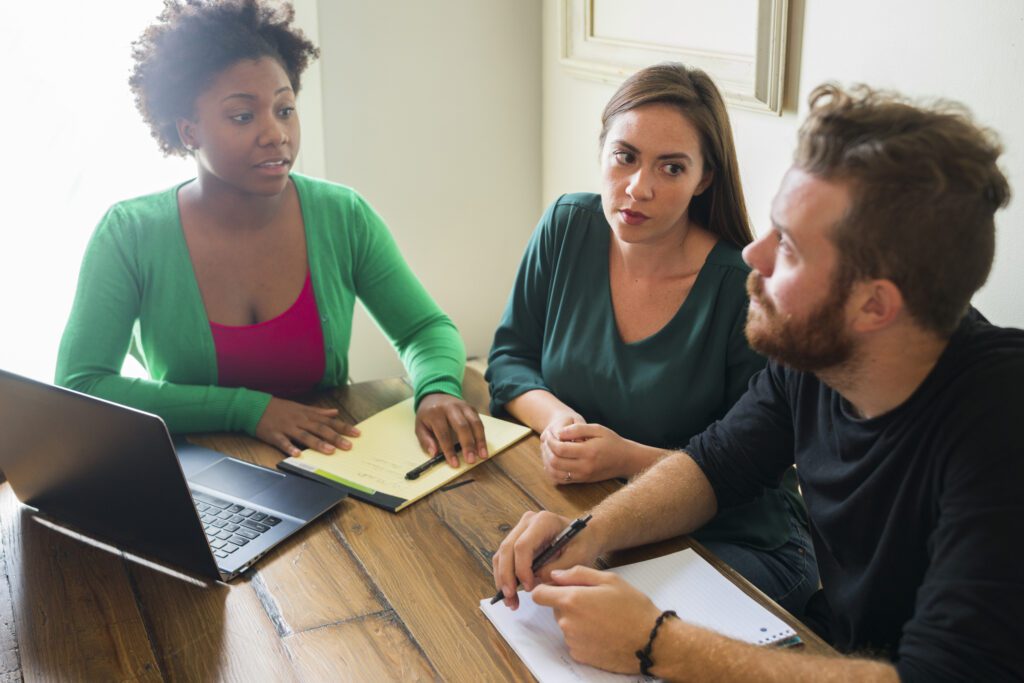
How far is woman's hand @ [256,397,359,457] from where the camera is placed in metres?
1.48

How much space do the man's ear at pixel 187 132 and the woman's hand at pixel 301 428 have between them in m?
0.53

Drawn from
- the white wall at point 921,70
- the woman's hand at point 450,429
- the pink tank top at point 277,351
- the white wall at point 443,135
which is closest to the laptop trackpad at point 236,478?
the woman's hand at point 450,429

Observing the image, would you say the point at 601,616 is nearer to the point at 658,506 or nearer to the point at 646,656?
the point at 646,656

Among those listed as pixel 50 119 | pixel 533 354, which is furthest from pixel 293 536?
pixel 50 119

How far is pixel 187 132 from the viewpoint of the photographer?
175cm

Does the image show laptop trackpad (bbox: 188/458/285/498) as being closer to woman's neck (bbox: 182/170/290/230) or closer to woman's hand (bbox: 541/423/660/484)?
woman's hand (bbox: 541/423/660/484)

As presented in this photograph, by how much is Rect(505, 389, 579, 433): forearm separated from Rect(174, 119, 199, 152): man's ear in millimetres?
757

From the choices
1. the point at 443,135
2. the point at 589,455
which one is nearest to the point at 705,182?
the point at 589,455

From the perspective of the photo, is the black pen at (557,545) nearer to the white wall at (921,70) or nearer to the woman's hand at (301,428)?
the woman's hand at (301,428)

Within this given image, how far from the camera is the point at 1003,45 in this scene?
140 centimetres

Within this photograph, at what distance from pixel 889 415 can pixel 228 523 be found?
838mm

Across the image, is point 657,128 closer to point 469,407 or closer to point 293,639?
point 469,407

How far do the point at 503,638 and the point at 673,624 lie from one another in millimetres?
187

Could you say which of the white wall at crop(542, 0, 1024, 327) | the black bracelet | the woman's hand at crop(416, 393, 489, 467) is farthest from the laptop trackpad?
the white wall at crop(542, 0, 1024, 327)
